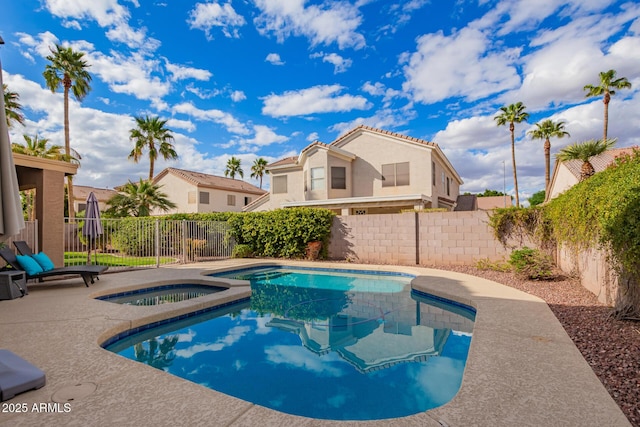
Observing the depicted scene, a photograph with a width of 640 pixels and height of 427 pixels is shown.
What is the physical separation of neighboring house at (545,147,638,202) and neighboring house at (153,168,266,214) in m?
27.6

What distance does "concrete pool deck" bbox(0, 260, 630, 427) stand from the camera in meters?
2.64

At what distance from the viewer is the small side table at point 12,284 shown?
709 centimetres

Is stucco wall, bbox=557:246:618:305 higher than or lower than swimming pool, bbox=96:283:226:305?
higher

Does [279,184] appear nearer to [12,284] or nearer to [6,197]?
[12,284]

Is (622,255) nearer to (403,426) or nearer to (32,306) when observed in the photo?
(403,426)

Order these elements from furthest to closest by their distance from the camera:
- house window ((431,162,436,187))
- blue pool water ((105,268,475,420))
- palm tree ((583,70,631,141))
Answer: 1. palm tree ((583,70,631,141))
2. house window ((431,162,436,187))
3. blue pool water ((105,268,475,420))

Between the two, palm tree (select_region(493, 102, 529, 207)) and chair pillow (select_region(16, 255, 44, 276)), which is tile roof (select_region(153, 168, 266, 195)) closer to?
chair pillow (select_region(16, 255, 44, 276))

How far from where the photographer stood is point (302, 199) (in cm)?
2284

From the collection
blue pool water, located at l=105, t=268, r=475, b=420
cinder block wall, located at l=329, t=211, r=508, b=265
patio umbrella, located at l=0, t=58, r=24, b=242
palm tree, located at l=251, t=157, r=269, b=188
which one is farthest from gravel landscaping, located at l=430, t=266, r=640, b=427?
palm tree, located at l=251, t=157, r=269, b=188

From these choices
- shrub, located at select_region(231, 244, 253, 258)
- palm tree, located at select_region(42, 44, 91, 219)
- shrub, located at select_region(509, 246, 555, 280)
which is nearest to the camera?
shrub, located at select_region(509, 246, 555, 280)

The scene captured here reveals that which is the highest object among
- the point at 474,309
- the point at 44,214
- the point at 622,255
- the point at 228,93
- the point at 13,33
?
the point at 228,93

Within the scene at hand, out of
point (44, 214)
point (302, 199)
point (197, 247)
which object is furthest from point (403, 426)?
point (302, 199)

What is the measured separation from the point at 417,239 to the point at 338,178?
29.6ft

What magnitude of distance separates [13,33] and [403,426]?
14.7 m
